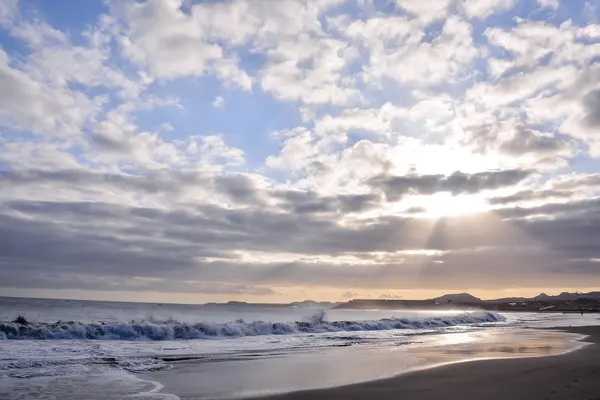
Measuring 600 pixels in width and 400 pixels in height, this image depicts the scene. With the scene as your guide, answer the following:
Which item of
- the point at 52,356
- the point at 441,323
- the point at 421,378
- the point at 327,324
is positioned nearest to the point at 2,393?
the point at 52,356

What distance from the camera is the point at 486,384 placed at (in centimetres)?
1433

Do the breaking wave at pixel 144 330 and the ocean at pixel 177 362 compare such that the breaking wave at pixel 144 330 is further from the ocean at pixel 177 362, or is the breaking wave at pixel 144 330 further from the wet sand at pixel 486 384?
the wet sand at pixel 486 384

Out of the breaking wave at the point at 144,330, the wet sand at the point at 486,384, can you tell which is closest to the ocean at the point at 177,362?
the breaking wave at the point at 144,330

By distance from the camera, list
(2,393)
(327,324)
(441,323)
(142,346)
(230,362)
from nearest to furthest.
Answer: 1. (2,393)
2. (230,362)
3. (142,346)
4. (327,324)
5. (441,323)

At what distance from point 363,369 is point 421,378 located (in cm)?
265

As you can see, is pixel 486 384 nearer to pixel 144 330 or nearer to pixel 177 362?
pixel 177 362

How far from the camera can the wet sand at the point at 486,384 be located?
12.5m

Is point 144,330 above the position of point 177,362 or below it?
above

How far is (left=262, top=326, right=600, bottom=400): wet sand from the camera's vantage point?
1246 centimetres

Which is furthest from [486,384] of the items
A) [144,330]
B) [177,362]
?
[144,330]

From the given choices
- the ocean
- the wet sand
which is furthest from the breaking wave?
the wet sand

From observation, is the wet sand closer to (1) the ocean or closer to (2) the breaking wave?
(1) the ocean

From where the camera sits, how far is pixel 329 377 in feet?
51.9

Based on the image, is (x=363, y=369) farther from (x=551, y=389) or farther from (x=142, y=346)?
(x=142, y=346)
